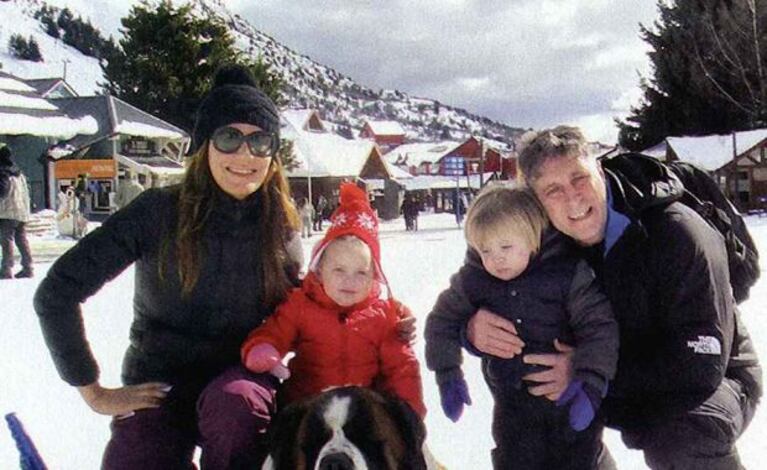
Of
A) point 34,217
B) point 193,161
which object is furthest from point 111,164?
point 193,161

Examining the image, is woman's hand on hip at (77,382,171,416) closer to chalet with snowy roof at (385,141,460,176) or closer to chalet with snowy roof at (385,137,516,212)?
chalet with snowy roof at (385,137,516,212)

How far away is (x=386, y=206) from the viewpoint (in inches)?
2032

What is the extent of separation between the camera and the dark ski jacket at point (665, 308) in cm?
266

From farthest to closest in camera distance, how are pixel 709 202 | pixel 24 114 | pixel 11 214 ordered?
1. pixel 24 114
2. pixel 11 214
3. pixel 709 202

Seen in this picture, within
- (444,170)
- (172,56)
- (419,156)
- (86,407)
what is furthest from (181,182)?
(419,156)

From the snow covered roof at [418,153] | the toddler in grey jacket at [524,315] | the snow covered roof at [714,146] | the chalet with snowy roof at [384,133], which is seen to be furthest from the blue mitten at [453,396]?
the chalet with snowy roof at [384,133]

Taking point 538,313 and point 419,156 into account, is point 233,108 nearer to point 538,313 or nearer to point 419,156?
point 538,313

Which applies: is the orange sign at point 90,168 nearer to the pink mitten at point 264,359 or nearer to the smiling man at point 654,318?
the pink mitten at point 264,359

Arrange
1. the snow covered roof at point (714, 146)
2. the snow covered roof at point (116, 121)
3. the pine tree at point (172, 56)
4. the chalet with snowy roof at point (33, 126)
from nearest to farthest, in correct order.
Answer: the chalet with snowy roof at point (33, 126) < the snow covered roof at point (116, 121) < the snow covered roof at point (714, 146) < the pine tree at point (172, 56)

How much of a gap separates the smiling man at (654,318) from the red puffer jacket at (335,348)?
31 cm

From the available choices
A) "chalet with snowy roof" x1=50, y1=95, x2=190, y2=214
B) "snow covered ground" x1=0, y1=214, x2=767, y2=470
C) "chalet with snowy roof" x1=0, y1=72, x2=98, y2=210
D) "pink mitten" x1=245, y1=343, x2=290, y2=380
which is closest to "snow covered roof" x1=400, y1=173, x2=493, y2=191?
"chalet with snowy roof" x1=50, y1=95, x2=190, y2=214

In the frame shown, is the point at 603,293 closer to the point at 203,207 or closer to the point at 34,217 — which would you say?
the point at 203,207

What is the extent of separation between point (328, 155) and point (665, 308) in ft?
135

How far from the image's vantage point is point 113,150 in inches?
1287
